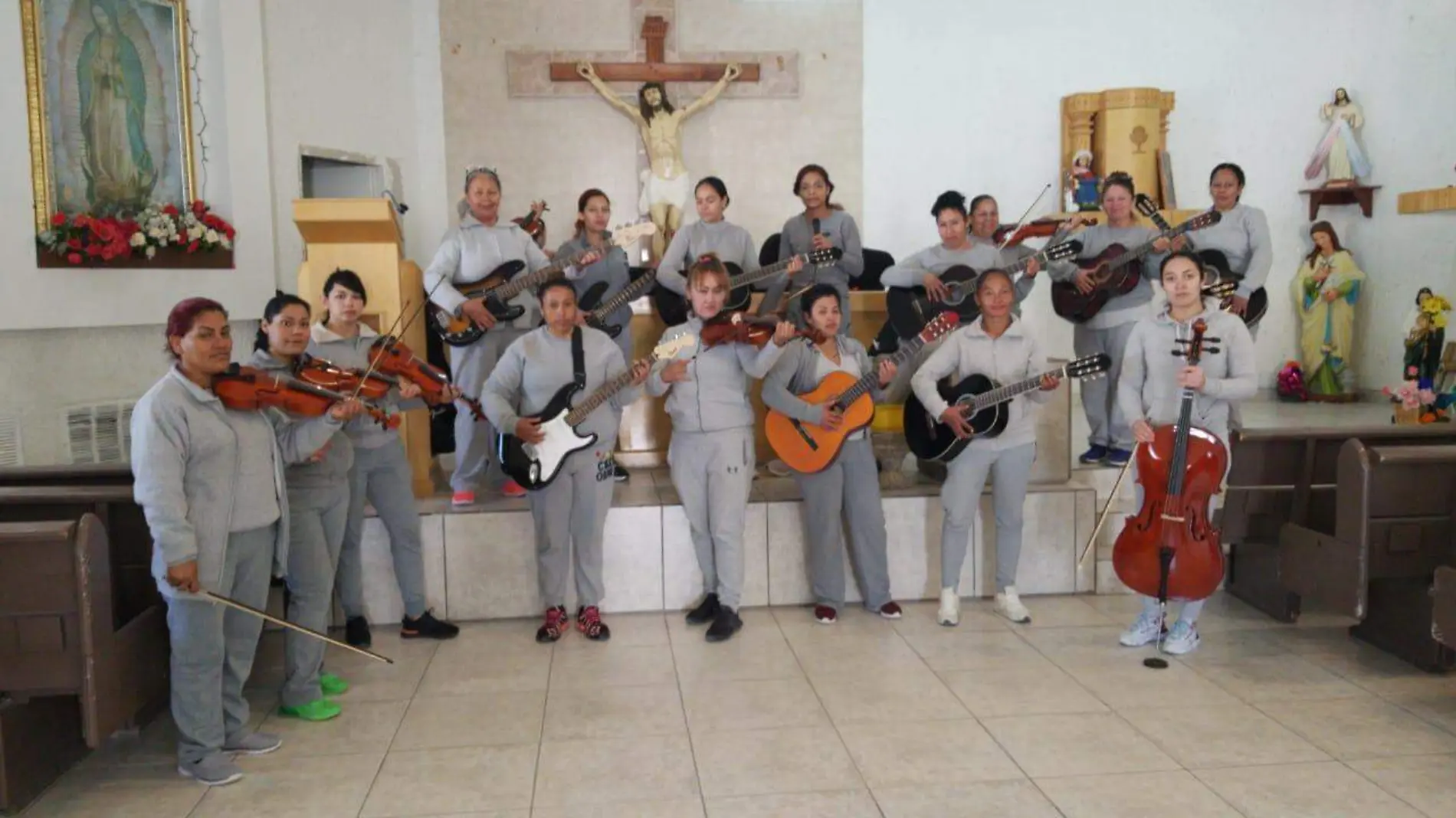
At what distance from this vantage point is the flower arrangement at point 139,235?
518 cm

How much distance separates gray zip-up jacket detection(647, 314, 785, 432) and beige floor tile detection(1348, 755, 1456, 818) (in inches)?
92.9

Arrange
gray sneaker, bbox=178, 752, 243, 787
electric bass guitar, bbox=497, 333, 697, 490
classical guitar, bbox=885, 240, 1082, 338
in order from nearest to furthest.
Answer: gray sneaker, bbox=178, 752, 243, 787 → electric bass guitar, bbox=497, 333, 697, 490 → classical guitar, bbox=885, 240, 1082, 338

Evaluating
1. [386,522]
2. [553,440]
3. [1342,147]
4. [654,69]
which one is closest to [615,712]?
[553,440]

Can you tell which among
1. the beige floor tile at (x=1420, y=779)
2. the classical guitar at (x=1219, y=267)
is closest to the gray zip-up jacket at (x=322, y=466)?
the beige floor tile at (x=1420, y=779)

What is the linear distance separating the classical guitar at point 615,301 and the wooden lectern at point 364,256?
2.54 ft

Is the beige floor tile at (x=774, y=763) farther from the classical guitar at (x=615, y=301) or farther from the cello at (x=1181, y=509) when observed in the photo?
the classical guitar at (x=615, y=301)

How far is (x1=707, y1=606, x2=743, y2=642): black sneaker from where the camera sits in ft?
14.7

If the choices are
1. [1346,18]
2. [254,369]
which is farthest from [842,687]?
[1346,18]

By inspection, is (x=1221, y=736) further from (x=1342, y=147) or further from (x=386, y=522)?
(x=1342, y=147)

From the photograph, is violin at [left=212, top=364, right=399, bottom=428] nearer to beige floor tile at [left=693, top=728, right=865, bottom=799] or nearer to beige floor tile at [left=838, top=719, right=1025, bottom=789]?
beige floor tile at [left=693, top=728, right=865, bottom=799]

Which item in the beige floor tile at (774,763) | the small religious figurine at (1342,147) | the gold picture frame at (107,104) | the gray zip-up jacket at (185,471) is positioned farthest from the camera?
the small religious figurine at (1342,147)

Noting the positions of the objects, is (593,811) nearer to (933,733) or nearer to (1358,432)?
(933,733)

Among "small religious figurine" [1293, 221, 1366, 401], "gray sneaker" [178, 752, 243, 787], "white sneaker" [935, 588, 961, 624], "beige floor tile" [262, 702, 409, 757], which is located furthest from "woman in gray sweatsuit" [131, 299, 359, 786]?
"small religious figurine" [1293, 221, 1366, 401]

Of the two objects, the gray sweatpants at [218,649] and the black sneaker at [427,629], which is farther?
the black sneaker at [427,629]
